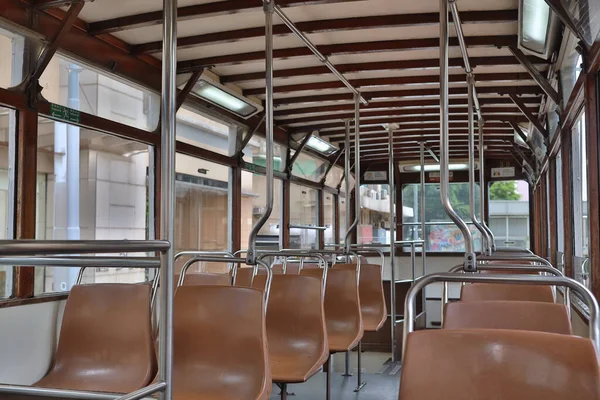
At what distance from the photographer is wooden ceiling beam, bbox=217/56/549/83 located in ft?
15.6

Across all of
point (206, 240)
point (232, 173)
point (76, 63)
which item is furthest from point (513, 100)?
point (76, 63)

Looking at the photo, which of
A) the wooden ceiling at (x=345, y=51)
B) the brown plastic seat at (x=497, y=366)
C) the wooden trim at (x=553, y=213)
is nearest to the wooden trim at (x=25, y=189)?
the wooden ceiling at (x=345, y=51)

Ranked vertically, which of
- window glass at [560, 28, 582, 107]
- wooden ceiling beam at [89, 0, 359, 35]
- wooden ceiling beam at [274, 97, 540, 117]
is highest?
wooden ceiling beam at [89, 0, 359, 35]

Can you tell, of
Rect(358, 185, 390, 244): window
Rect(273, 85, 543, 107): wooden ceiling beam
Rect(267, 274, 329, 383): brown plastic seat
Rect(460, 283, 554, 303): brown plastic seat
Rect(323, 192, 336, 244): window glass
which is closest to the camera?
Rect(460, 283, 554, 303): brown plastic seat

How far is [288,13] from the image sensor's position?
387 centimetres

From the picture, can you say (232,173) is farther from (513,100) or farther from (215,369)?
(215,369)

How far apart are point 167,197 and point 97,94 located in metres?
3.04

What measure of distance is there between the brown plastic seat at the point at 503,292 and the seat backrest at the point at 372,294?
2231mm

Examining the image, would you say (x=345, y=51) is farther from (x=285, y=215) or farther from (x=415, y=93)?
(x=285, y=215)

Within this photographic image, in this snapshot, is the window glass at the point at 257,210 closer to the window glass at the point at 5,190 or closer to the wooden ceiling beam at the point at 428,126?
the wooden ceiling beam at the point at 428,126

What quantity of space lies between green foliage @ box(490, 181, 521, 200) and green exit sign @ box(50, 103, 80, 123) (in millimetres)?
7889

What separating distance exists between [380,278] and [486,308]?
Result: 2.96 meters

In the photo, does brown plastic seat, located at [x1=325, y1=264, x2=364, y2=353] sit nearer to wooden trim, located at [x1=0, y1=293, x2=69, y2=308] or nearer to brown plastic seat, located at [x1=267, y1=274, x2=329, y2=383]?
brown plastic seat, located at [x1=267, y1=274, x2=329, y2=383]

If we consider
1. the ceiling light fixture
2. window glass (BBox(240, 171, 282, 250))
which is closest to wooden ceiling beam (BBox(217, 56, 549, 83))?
the ceiling light fixture
